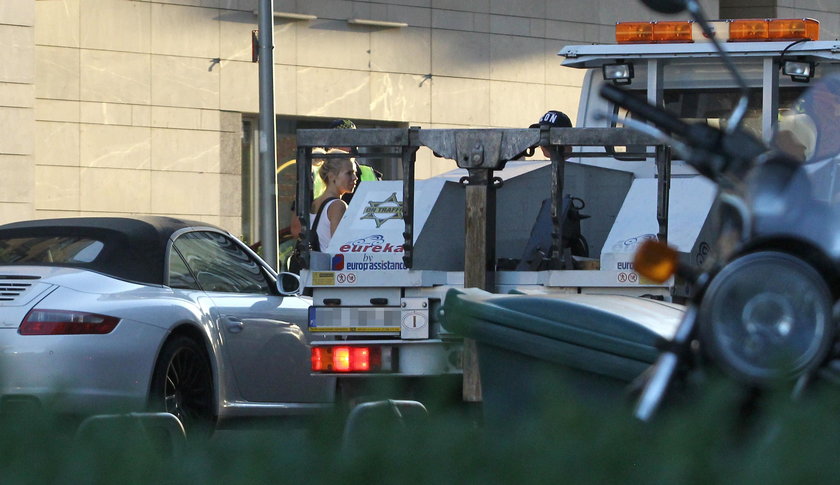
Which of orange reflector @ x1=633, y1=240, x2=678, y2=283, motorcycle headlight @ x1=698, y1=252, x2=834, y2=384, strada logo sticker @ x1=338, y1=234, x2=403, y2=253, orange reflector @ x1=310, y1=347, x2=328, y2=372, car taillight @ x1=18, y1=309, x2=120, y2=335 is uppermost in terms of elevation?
orange reflector @ x1=633, y1=240, x2=678, y2=283

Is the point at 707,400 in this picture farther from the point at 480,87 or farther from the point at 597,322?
the point at 480,87

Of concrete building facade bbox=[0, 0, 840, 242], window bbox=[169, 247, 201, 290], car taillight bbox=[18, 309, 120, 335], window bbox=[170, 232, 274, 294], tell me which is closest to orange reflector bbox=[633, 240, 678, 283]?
car taillight bbox=[18, 309, 120, 335]

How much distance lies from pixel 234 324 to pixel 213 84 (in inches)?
468

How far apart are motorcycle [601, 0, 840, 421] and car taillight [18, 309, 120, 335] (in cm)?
525

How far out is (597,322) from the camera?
408cm

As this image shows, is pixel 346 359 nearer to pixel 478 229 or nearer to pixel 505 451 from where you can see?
pixel 478 229

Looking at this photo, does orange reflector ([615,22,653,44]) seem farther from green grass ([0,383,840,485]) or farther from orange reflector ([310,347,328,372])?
green grass ([0,383,840,485])

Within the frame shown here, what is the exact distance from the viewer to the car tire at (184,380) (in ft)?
27.4

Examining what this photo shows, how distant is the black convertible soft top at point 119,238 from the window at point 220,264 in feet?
0.89

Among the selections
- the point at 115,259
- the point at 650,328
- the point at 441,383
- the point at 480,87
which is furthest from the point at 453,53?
the point at 441,383

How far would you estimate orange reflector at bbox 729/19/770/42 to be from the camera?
9844 mm

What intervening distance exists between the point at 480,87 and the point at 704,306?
66.4ft

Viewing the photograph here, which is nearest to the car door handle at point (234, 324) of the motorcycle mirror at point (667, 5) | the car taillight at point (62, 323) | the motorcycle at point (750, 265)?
the car taillight at point (62, 323)

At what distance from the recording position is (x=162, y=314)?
8.47 metres
